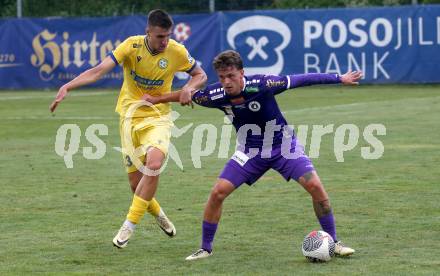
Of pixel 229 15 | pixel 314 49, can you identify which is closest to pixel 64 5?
pixel 229 15

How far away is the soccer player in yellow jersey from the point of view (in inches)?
386

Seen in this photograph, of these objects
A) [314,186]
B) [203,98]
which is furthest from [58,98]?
[314,186]

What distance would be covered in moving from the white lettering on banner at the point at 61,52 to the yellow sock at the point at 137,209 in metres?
26.3

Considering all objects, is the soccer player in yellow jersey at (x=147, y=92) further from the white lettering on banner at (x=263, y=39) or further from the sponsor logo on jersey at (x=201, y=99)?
the white lettering on banner at (x=263, y=39)

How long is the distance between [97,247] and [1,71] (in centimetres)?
2824

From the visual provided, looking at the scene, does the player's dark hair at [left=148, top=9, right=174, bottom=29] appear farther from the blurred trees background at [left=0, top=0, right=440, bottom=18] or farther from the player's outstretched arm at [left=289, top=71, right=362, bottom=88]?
the blurred trees background at [left=0, top=0, right=440, bottom=18]

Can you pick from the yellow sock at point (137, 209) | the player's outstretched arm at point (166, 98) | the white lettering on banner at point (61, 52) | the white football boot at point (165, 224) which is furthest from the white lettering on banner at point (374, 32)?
the yellow sock at point (137, 209)

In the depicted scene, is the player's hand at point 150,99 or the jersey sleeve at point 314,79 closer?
the jersey sleeve at point 314,79

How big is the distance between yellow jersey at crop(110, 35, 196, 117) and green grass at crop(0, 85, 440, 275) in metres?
1.22

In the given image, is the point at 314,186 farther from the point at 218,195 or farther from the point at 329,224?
the point at 218,195

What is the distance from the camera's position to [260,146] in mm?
9086

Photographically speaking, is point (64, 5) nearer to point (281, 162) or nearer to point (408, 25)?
point (408, 25)

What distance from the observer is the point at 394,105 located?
1007 inches

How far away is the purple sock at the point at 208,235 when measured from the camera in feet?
29.8
